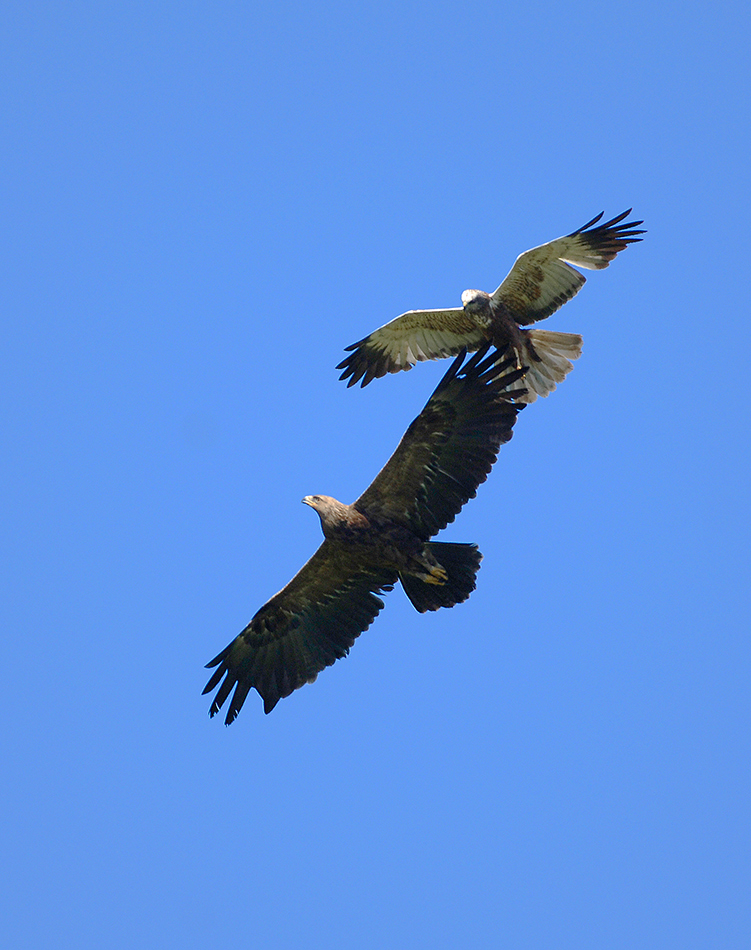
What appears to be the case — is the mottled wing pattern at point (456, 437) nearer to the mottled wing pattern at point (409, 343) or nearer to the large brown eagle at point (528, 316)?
the large brown eagle at point (528, 316)

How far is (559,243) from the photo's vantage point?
31.9 ft

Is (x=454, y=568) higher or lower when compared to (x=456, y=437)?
lower

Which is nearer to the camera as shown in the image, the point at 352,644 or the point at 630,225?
the point at 352,644

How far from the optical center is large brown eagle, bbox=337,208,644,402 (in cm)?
986

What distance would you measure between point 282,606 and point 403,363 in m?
2.97

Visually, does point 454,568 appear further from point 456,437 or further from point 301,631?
point 301,631

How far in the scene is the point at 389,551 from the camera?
855cm

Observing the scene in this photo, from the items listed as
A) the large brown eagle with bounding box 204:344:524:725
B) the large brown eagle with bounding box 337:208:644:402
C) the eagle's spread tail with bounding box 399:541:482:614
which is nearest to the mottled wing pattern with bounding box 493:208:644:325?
the large brown eagle with bounding box 337:208:644:402

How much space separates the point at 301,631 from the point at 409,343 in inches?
127

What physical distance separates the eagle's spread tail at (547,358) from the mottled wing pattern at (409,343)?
525 millimetres

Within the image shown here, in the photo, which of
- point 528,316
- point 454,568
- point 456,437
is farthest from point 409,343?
point 454,568

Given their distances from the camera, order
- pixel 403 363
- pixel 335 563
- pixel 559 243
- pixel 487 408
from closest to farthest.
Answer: pixel 487 408
pixel 335 563
pixel 559 243
pixel 403 363

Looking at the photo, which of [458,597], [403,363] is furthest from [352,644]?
[403,363]

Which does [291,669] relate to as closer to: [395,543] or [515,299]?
[395,543]
